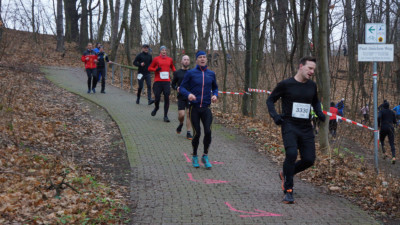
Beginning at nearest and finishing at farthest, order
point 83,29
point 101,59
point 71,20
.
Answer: point 101,59
point 83,29
point 71,20

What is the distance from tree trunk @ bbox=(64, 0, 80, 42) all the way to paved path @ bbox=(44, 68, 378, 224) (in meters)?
28.7

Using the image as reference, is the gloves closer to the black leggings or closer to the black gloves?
the black gloves

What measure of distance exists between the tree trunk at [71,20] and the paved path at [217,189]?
2871cm

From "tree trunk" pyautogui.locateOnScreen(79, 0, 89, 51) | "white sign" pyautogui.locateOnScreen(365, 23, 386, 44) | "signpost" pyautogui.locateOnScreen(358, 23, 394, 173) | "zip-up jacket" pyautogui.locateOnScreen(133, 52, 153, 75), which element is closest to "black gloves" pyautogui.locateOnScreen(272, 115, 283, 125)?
"signpost" pyautogui.locateOnScreen(358, 23, 394, 173)

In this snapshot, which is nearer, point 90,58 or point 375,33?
point 375,33

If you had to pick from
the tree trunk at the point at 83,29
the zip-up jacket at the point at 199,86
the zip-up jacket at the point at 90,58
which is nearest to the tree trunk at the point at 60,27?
the tree trunk at the point at 83,29

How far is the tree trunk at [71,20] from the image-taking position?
1483 inches

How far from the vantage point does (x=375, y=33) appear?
9320 millimetres

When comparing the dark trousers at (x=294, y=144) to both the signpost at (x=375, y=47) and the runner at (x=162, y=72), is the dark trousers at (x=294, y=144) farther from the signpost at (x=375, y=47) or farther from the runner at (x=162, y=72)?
the runner at (x=162, y=72)

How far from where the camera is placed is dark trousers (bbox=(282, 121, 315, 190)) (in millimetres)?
6262

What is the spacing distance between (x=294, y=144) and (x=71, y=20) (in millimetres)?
35860

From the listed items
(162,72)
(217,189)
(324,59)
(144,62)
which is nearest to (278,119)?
(217,189)

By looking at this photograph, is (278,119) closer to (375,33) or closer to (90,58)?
(375,33)

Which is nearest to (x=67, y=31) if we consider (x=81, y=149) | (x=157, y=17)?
Result: (x=157, y=17)
